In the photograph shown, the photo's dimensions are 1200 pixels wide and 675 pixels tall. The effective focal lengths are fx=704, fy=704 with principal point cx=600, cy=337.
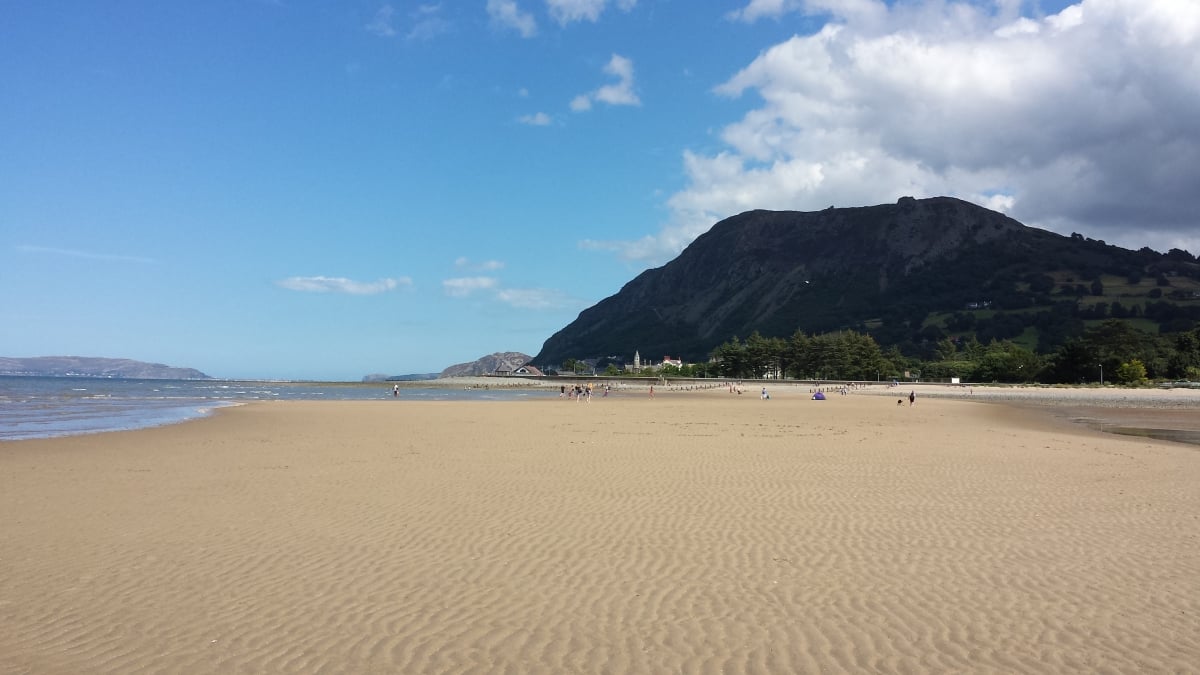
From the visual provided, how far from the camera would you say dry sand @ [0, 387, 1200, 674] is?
218 inches

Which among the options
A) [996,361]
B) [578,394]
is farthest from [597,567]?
[996,361]

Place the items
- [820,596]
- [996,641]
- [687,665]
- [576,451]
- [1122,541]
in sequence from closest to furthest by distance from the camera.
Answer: [687,665] < [996,641] < [820,596] < [1122,541] < [576,451]

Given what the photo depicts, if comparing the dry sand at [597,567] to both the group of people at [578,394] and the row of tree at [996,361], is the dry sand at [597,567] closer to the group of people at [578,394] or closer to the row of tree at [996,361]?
the group of people at [578,394]

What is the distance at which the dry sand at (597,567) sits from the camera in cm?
554

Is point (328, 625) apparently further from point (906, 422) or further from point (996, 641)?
point (906, 422)

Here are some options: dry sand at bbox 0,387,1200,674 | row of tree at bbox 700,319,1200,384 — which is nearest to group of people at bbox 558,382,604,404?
dry sand at bbox 0,387,1200,674

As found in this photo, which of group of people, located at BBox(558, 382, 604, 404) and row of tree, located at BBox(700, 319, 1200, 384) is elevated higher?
row of tree, located at BBox(700, 319, 1200, 384)

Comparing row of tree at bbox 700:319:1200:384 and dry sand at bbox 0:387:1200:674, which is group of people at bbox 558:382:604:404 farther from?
row of tree at bbox 700:319:1200:384

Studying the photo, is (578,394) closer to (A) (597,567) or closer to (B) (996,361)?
(A) (597,567)

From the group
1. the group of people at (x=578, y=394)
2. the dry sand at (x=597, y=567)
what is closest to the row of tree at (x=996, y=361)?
the group of people at (x=578, y=394)

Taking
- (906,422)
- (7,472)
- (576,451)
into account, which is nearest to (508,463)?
(576,451)

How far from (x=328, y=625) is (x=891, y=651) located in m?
4.67

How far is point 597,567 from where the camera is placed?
7.96 meters

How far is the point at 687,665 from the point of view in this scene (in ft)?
17.2
